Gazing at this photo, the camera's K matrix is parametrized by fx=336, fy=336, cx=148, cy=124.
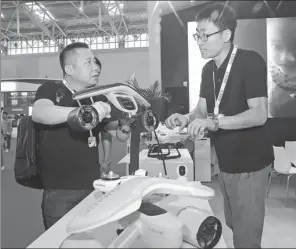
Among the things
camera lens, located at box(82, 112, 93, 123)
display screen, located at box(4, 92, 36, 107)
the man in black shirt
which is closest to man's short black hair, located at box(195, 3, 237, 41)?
camera lens, located at box(82, 112, 93, 123)

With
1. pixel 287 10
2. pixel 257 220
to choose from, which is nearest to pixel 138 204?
pixel 257 220

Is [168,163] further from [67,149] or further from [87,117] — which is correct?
[87,117]

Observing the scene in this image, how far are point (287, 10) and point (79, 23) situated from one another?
166 centimetres

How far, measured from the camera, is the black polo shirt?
0.71m

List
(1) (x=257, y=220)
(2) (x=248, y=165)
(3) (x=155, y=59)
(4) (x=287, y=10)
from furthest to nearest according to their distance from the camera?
(3) (x=155, y=59)
(4) (x=287, y=10)
(2) (x=248, y=165)
(1) (x=257, y=220)

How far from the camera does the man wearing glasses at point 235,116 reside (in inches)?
25.4

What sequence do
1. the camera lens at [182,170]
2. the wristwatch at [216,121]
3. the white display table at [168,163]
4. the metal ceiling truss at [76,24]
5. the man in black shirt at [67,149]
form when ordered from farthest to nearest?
the metal ceiling truss at [76,24], the camera lens at [182,170], the white display table at [168,163], the man in black shirt at [67,149], the wristwatch at [216,121]

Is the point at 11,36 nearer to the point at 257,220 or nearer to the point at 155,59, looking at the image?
the point at 155,59

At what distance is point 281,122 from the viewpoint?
1.47m

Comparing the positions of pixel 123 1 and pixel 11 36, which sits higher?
pixel 123 1

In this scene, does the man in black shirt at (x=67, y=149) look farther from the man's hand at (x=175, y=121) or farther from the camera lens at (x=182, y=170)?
the camera lens at (x=182, y=170)

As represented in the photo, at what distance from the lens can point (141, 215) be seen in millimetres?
527

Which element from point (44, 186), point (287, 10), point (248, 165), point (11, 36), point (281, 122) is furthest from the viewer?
point (11, 36)

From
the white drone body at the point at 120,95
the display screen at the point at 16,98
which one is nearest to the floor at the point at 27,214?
the white drone body at the point at 120,95
